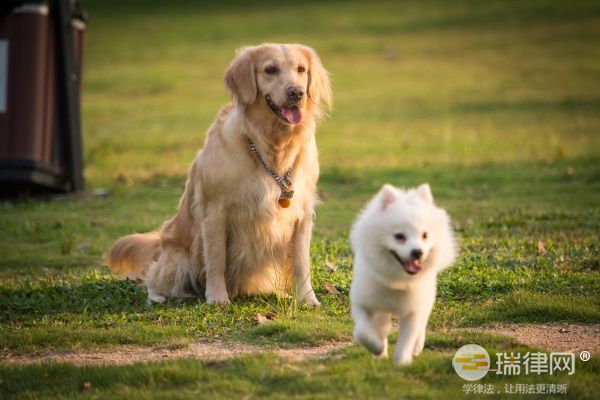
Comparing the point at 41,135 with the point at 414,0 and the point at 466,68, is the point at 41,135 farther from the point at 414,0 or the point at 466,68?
the point at 414,0

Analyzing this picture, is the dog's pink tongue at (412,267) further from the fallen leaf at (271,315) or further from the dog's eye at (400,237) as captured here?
the fallen leaf at (271,315)

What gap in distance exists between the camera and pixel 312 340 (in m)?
6.03

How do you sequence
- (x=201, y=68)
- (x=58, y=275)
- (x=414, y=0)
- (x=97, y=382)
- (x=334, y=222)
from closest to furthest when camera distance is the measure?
1. (x=97, y=382)
2. (x=58, y=275)
3. (x=334, y=222)
4. (x=201, y=68)
5. (x=414, y=0)

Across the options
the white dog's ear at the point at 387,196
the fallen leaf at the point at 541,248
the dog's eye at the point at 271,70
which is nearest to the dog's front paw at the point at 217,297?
the dog's eye at the point at 271,70

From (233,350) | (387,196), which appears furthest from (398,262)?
(233,350)

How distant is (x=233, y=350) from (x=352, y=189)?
8.30m

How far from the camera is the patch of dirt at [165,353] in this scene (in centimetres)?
573

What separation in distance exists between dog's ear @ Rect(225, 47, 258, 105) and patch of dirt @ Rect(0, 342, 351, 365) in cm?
213

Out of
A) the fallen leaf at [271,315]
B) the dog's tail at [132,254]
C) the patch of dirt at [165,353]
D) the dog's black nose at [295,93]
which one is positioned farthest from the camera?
the dog's tail at [132,254]

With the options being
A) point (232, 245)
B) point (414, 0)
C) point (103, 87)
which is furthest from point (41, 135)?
point (414, 0)

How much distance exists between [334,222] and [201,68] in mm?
22988

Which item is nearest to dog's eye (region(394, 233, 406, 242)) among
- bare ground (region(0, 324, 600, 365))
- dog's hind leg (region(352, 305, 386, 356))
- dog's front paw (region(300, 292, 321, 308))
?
dog's hind leg (region(352, 305, 386, 356))

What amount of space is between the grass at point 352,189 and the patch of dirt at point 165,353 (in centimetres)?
12

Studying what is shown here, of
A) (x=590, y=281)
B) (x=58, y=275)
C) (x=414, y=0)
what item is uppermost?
(x=414, y=0)
